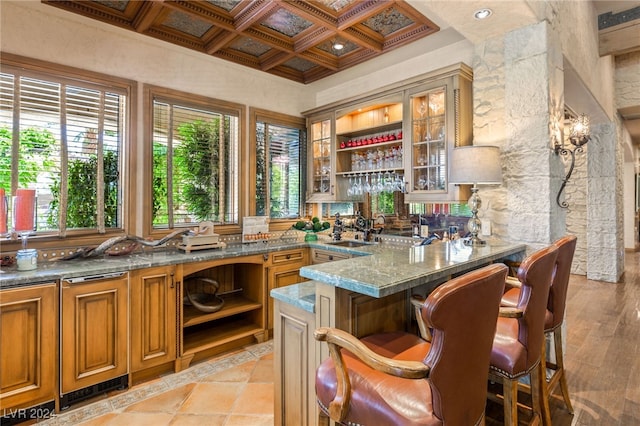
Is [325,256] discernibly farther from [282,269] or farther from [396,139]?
[396,139]

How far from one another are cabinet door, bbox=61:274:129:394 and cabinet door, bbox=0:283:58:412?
7 cm

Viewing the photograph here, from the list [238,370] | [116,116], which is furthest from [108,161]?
[238,370]

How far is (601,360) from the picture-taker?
2873mm

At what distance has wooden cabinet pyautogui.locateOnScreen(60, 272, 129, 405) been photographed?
7.39 feet

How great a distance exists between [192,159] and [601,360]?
4272mm

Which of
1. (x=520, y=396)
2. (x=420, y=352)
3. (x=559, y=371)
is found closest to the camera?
(x=420, y=352)

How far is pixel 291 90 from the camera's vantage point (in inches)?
176

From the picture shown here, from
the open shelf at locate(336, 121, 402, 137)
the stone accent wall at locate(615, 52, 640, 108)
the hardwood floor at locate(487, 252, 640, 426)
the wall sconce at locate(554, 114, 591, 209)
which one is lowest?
the hardwood floor at locate(487, 252, 640, 426)

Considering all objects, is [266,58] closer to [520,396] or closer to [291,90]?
[291,90]

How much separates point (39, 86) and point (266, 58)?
2.12 m

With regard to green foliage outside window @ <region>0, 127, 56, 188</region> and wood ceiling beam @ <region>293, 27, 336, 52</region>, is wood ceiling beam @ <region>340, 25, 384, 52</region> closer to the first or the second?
wood ceiling beam @ <region>293, 27, 336, 52</region>

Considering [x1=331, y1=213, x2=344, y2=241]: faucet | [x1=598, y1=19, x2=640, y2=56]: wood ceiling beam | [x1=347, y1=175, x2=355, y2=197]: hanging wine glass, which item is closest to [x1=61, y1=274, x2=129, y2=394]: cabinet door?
[x1=331, y1=213, x2=344, y2=241]: faucet

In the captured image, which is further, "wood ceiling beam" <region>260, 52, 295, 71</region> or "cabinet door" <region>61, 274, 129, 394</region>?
"wood ceiling beam" <region>260, 52, 295, 71</region>

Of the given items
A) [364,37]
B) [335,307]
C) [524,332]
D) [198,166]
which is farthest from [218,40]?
[524,332]
